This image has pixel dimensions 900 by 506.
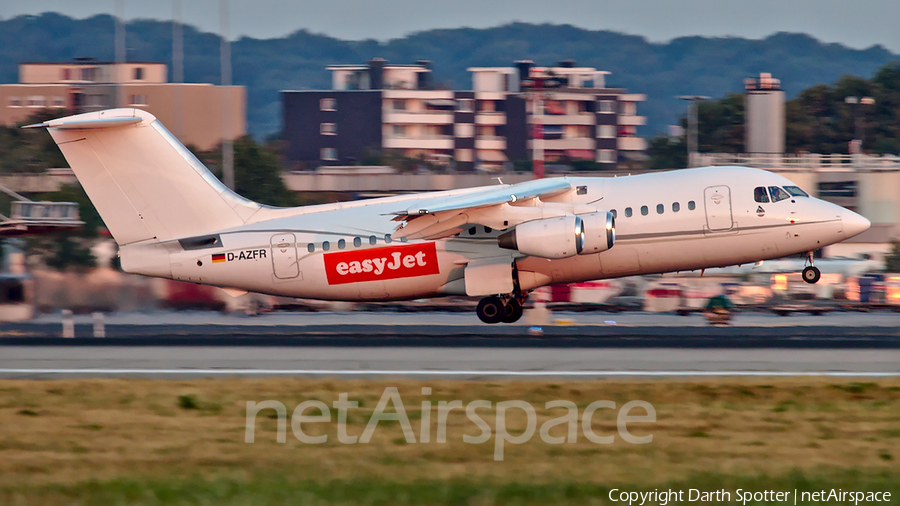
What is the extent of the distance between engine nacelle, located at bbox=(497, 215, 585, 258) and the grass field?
20.9 feet

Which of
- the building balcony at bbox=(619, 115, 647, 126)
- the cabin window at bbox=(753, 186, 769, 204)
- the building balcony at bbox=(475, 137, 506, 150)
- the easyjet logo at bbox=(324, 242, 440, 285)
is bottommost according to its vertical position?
the easyjet logo at bbox=(324, 242, 440, 285)

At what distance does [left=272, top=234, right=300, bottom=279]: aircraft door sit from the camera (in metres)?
24.3

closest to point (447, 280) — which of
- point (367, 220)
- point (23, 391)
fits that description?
point (367, 220)

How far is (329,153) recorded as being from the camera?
118688mm

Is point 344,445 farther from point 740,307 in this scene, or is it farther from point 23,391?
point 740,307

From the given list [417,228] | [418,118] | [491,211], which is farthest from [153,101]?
[491,211]

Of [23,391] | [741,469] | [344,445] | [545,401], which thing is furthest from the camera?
[23,391]

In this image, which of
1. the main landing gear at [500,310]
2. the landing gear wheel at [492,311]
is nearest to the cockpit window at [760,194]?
the main landing gear at [500,310]

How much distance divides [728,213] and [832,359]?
5160 millimetres

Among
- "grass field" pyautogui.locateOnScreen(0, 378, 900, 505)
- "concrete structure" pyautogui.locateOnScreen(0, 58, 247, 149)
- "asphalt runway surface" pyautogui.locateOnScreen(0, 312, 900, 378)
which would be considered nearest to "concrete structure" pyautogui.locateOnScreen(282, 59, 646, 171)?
"concrete structure" pyautogui.locateOnScreen(0, 58, 247, 149)

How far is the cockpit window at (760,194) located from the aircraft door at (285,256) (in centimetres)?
1073

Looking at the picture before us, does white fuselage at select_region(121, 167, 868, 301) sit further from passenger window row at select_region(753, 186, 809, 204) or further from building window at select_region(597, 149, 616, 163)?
building window at select_region(597, 149, 616, 163)

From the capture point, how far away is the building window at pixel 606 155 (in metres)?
131

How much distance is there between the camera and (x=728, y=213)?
23.4 meters
